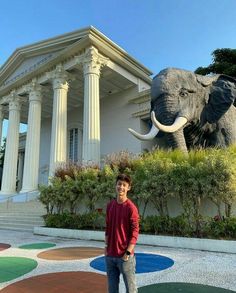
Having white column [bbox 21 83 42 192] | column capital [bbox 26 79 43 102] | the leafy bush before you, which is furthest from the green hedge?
column capital [bbox 26 79 43 102]

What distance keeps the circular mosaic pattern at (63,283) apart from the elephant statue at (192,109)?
3681 millimetres

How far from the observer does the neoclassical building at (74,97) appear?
61.2 feet

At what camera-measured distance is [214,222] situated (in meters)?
7.40

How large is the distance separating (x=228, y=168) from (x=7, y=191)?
1897cm

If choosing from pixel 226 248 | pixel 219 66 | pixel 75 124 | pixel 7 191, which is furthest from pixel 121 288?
pixel 75 124

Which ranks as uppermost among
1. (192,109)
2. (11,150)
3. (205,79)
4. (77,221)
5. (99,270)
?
(11,150)

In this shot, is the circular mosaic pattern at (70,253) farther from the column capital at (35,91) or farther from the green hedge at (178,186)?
the column capital at (35,91)

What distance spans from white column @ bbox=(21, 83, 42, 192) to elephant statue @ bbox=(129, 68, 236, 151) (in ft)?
46.0

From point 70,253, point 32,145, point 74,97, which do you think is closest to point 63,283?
point 70,253

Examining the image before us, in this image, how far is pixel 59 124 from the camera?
1938 cm

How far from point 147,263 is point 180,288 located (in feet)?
5.26

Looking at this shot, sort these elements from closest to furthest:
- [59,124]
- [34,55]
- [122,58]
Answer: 1. [59,124]
2. [122,58]
3. [34,55]

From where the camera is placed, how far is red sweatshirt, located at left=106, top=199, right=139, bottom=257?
9.81 feet

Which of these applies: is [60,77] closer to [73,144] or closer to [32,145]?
[32,145]
